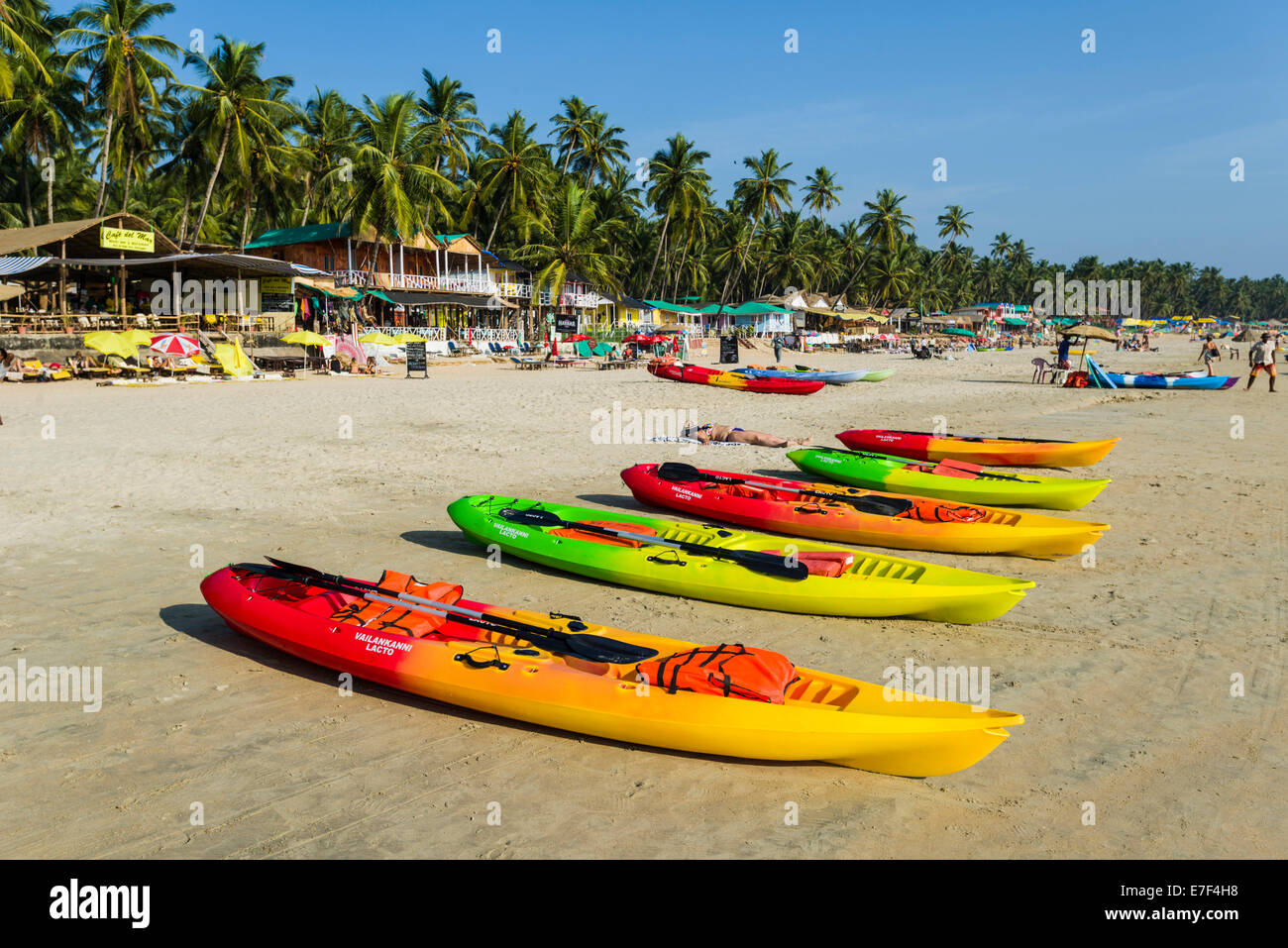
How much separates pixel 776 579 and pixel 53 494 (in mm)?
9165

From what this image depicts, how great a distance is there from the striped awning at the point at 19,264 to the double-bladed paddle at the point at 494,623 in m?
27.4

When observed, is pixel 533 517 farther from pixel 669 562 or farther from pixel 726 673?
pixel 726 673

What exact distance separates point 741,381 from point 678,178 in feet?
121

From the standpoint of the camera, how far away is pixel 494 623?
5.76m

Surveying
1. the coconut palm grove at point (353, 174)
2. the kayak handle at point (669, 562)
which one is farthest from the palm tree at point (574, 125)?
the kayak handle at point (669, 562)

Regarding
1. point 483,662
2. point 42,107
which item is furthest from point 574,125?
point 483,662

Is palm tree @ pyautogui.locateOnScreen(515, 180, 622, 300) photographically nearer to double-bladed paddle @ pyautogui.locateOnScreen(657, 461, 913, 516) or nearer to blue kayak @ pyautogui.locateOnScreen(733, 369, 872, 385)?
blue kayak @ pyautogui.locateOnScreen(733, 369, 872, 385)

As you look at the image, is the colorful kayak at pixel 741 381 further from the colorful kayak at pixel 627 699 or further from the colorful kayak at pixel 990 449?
the colorful kayak at pixel 627 699

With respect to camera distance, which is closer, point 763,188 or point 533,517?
point 533,517

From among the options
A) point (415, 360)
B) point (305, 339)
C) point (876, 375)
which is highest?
point (305, 339)

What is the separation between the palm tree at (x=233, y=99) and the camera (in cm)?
3772

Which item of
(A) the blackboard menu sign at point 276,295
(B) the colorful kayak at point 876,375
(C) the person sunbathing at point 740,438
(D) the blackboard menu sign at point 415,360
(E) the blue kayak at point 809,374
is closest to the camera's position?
(C) the person sunbathing at point 740,438
